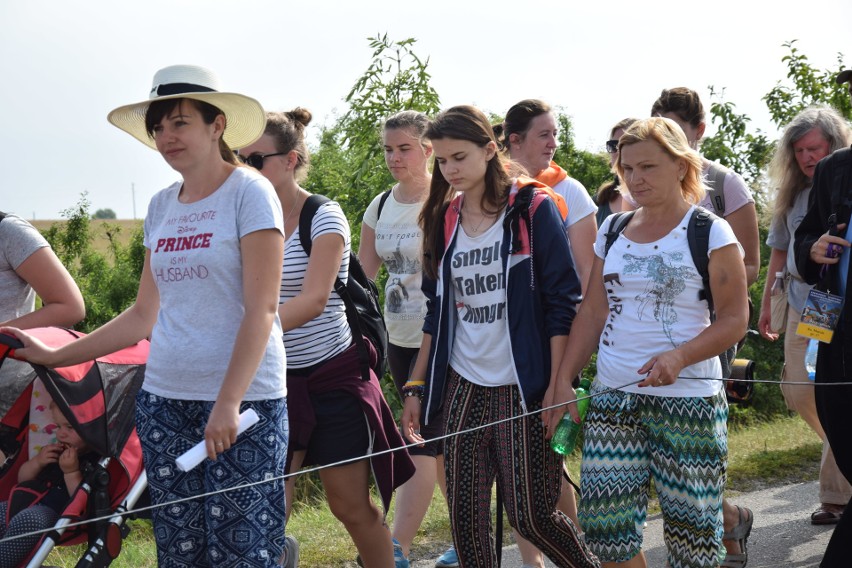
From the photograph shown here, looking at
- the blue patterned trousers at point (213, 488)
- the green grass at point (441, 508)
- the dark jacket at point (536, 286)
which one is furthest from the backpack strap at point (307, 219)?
the green grass at point (441, 508)

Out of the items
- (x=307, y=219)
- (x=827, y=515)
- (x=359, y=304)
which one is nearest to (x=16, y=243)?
(x=307, y=219)

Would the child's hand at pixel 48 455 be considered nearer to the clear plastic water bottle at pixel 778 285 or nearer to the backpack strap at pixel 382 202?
the backpack strap at pixel 382 202

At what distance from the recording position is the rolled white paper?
9.61ft

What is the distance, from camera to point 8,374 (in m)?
3.93

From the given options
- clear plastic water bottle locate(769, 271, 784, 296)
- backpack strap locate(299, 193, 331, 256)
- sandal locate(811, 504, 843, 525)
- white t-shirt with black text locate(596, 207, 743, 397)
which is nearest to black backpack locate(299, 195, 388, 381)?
backpack strap locate(299, 193, 331, 256)

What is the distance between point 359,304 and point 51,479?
133cm

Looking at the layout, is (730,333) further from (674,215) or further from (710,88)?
(710,88)

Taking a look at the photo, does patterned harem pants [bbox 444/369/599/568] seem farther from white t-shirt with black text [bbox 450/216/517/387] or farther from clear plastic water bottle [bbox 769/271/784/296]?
clear plastic water bottle [bbox 769/271/784/296]

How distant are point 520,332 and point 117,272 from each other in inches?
305

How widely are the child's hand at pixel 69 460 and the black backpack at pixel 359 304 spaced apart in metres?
1.10

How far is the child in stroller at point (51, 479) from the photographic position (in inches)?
146

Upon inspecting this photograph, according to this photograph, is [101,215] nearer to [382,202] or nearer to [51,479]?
[382,202]

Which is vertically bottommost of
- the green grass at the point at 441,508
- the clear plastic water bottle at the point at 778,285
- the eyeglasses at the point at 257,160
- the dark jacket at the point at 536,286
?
the green grass at the point at 441,508

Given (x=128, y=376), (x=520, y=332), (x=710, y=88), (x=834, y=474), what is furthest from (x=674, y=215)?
(x=710, y=88)
